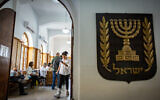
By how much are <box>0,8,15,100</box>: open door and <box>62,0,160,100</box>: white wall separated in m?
1.64

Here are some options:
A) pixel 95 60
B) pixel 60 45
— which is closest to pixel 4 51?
pixel 95 60

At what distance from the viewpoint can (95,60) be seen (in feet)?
6.82

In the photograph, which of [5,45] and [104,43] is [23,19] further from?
[104,43]

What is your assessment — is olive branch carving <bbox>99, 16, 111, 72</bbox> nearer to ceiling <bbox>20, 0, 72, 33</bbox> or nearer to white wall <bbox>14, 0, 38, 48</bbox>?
white wall <bbox>14, 0, 38, 48</bbox>

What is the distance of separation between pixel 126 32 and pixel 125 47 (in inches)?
11.2

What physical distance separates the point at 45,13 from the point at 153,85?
7.68m

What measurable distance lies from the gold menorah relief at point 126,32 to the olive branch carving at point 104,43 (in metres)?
0.14

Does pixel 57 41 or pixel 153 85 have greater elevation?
pixel 57 41

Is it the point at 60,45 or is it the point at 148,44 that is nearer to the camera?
the point at 148,44

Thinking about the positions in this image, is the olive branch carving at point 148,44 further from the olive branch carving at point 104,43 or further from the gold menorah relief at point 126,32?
the olive branch carving at point 104,43

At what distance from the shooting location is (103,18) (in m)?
2.18

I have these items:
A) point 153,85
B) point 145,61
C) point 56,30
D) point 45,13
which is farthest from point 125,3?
point 56,30

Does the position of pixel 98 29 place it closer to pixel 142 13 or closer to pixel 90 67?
pixel 90 67

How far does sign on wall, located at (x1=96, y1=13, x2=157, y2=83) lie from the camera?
2.06 meters
